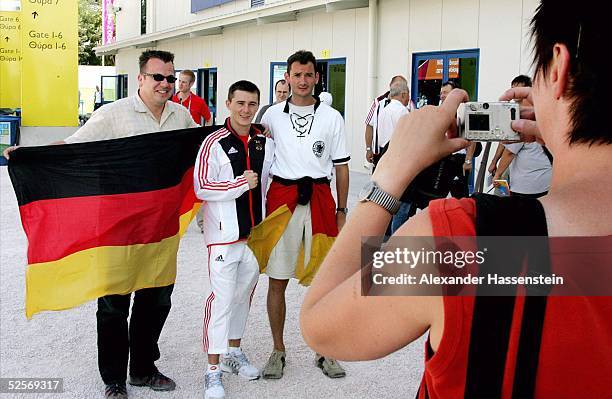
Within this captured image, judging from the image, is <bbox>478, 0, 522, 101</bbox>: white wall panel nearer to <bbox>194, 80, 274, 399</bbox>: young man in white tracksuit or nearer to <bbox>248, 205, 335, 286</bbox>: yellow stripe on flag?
<bbox>248, 205, 335, 286</bbox>: yellow stripe on flag

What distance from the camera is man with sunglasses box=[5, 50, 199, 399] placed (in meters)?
4.33

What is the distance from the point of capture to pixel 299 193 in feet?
15.9

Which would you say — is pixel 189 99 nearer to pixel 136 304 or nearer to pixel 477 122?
pixel 136 304

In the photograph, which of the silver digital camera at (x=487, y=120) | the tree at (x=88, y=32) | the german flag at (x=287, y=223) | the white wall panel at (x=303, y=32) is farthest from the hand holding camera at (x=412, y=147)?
the tree at (x=88, y=32)

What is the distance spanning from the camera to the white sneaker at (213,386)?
4.28 meters

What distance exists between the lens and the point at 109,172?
14.8 feet

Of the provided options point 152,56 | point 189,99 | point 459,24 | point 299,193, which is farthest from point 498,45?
point 152,56

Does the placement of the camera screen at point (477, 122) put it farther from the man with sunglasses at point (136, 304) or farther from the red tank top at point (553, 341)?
the man with sunglasses at point (136, 304)

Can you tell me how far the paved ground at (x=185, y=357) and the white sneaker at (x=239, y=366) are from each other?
6 cm

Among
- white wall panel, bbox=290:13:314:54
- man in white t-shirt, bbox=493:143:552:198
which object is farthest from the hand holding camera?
white wall panel, bbox=290:13:314:54

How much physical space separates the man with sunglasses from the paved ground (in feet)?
0.47

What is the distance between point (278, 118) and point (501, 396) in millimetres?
4126

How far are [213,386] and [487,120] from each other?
135 inches

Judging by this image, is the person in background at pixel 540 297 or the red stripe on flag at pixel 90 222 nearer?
the person in background at pixel 540 297
